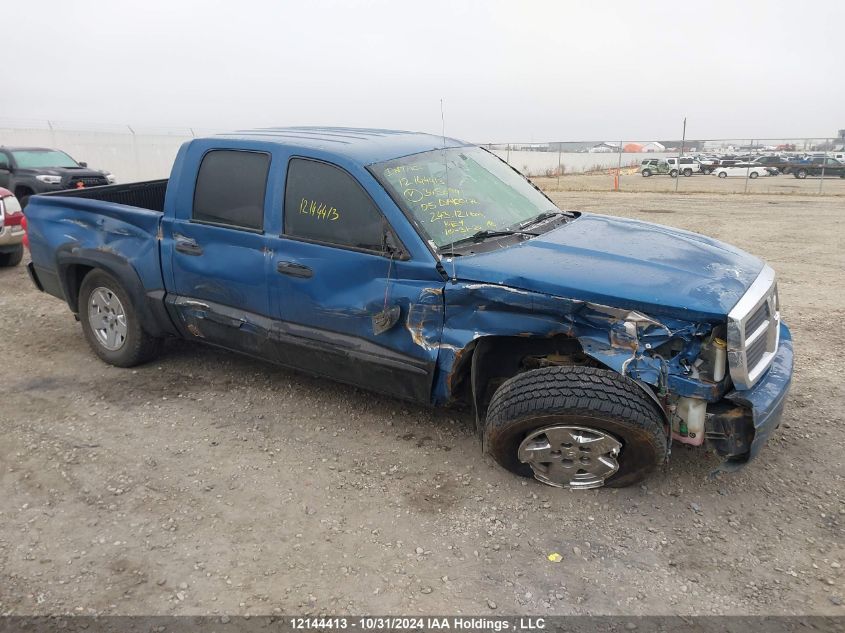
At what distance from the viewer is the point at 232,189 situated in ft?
13.8

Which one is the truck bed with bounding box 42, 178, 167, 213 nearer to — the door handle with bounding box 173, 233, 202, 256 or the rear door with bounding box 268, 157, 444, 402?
the door handle with bounding box 173, 233, 202, 256

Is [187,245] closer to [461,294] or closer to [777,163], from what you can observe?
[461,294]

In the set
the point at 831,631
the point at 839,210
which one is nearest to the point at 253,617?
the point at 831,631

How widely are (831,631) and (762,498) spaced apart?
920mm

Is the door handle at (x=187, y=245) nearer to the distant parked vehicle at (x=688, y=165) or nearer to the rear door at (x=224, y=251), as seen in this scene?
the rear door at (x=224, y=251)

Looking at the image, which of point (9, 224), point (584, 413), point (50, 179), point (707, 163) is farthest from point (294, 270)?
point (707, 163)

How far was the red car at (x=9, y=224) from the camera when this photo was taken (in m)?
8.05

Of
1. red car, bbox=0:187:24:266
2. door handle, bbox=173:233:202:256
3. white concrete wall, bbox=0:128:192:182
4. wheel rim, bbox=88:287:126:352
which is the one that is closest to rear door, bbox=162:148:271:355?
door handle, bbox=173:233:202:256

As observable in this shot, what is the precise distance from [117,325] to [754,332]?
14.2 feet

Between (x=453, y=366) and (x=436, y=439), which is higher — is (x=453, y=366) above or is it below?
above

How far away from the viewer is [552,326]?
10.7 feet

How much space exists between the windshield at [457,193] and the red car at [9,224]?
20.8 ft

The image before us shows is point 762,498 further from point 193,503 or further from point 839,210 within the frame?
point 839,210

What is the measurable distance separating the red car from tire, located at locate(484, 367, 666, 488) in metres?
7.30
